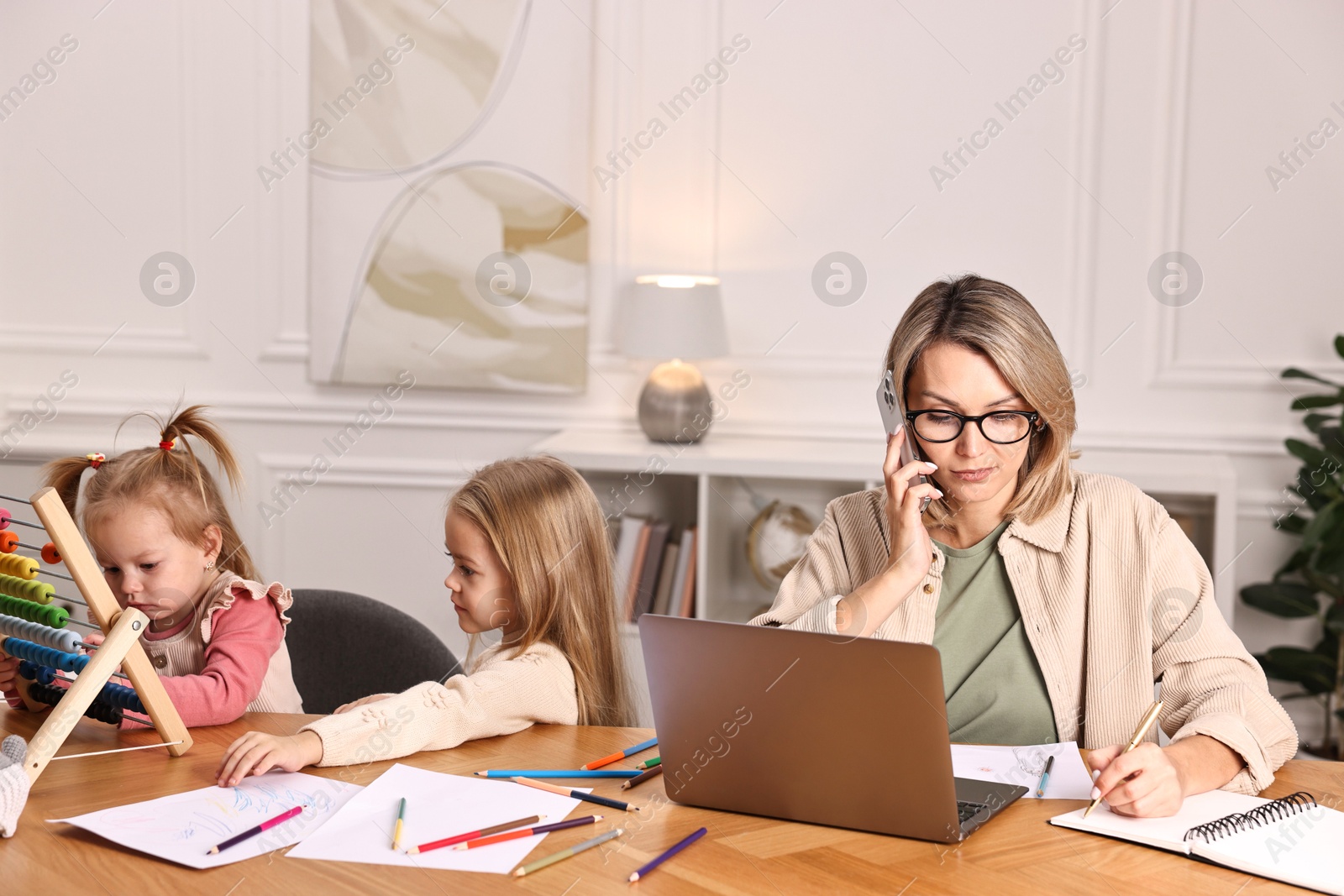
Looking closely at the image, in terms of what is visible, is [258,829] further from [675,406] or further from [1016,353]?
[675,406]

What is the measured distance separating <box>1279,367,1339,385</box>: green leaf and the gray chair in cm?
239

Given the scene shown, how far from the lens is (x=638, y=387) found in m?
3.52

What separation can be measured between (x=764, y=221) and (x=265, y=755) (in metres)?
2.42

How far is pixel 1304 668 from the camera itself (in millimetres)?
2963

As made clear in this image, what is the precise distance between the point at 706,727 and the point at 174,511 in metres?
0.99

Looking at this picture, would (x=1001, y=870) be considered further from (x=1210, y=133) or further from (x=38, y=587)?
(x=1210, y=133)

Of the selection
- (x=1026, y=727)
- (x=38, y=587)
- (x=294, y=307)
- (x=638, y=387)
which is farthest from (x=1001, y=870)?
(x=294, y=307)

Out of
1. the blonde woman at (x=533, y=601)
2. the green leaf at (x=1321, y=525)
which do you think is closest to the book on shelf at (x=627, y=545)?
the blonde woman at (x=533, y=601)

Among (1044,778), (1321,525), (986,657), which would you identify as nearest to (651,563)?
(986,657)

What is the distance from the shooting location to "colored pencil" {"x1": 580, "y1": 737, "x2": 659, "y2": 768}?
4.47 feet

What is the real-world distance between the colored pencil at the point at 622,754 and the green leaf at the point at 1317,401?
2291 mm

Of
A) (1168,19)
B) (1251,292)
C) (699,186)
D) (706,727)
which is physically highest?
(1168,19)

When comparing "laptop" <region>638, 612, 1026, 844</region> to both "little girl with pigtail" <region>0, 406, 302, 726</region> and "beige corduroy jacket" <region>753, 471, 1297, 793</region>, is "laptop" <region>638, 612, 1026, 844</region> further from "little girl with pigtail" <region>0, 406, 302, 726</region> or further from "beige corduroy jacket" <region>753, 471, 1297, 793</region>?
"little girl with pigtail" <region>0, 406, 302, 726</region>

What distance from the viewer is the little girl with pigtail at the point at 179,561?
1.67 metres
